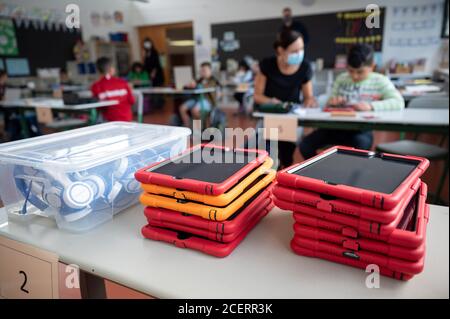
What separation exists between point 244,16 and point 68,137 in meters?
6.34

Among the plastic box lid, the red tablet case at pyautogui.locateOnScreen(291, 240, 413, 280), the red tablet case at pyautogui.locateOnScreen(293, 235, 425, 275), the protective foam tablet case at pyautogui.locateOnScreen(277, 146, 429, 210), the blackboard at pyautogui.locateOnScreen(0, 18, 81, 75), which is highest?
the blackboard at pyautogui.locateOnScreen(0, 18, 81, 75)

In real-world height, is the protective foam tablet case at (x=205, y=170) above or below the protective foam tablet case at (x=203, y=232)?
above

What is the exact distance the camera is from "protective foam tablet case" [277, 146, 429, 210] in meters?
0.53

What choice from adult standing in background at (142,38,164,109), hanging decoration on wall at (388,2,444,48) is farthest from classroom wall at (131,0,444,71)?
adult standing in background at (142,38,164,109)

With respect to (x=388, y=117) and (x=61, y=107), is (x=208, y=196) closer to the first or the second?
(x=388, y=117)

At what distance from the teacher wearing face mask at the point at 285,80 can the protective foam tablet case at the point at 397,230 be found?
1.26 meters

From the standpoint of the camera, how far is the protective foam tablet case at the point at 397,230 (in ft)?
1.68

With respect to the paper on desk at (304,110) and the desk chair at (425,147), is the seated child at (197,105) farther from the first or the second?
the desk chair at (425,147)

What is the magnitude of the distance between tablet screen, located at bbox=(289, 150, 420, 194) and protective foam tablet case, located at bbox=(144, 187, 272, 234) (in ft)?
0.45

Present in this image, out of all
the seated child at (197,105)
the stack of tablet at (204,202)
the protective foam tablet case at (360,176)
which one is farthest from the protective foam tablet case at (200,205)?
the seated child at (197,105)

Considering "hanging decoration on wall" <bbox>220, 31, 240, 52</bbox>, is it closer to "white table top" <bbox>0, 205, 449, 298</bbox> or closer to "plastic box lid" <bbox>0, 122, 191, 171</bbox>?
"plastic box lid" <bbox>0, 122, 191, 171</bbox>

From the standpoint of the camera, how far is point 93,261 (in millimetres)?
648

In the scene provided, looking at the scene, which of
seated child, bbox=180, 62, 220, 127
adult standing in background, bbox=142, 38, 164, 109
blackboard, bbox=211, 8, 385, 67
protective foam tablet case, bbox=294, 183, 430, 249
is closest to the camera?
protective foam tablet case, bbox=294, 183, 430, 249

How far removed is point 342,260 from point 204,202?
267mm
